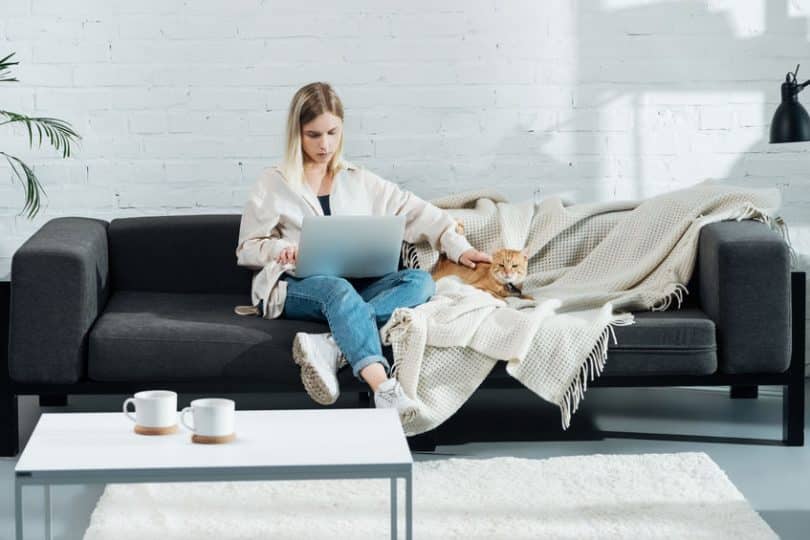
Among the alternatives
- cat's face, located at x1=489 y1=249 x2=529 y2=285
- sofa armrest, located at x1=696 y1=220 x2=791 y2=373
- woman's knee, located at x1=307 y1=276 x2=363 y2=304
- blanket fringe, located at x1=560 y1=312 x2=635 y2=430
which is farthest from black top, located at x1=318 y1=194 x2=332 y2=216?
sofa armrest, located at x1=696 y1=220 x2=791 y2=373

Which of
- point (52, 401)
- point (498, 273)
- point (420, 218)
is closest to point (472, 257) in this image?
point (498, 273)

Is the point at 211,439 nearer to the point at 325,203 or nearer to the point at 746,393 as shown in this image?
the point at 325,203

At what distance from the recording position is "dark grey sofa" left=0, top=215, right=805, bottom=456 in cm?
353

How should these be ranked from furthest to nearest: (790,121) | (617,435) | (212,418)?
(790,121) < (617,435) < (212,418)

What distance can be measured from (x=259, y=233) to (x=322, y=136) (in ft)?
1.19

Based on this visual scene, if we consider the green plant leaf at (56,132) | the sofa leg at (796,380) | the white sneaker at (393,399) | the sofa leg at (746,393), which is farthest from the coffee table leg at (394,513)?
the green plant leaf at (56,132)

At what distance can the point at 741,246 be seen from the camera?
11.7 ft

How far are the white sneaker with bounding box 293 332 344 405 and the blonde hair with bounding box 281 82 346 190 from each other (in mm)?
644

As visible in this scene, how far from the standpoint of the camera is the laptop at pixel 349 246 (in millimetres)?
3578

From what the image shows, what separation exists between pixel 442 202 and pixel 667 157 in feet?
2.95

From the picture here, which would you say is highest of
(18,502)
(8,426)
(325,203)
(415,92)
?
(415,92)

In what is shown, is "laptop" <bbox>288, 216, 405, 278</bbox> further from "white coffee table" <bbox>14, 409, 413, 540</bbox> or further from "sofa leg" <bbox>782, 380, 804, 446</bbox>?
"sofa leg" <bbox>782, 380, 804, 446</bbox>

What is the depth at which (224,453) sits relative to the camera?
2.38 m

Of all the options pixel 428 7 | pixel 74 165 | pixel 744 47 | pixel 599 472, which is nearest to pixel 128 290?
pixel 74 165
